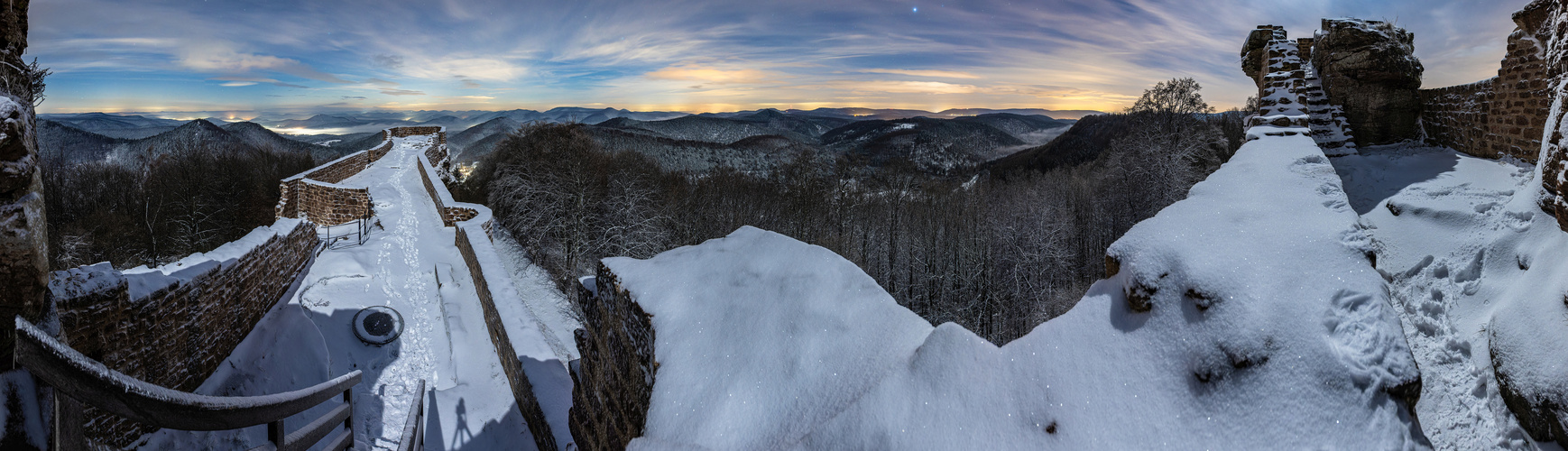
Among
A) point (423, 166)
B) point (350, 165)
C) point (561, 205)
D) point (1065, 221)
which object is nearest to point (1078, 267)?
point (1065, 221)

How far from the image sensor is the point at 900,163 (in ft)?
176

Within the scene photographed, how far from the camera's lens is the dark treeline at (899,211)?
23125 millimetres

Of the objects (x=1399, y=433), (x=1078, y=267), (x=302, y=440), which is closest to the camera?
(x=1399, y=433)

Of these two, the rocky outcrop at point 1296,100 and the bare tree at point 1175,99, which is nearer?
the rocky outcrop at point 1296,100

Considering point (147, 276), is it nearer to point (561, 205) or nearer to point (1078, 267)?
point (561, 205)

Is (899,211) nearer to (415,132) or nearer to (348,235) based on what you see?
(415,132)

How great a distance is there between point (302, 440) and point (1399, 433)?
151 inches

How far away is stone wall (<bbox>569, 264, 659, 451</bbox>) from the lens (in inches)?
105

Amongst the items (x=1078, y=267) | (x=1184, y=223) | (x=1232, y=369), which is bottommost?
(x=1078, y=267)

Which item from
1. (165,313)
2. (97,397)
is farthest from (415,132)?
(97,397)

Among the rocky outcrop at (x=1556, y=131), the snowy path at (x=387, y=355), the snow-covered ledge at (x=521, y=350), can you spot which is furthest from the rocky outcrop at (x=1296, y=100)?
the snowy path at (x=387, y=355)

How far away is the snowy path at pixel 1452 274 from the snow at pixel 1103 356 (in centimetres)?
99

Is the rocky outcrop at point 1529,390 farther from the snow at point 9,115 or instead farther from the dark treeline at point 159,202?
the dark treeline at point 159,202

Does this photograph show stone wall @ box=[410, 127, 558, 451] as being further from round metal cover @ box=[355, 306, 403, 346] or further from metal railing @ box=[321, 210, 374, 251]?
metal railing @ box=[321, 210, 374, 251]
